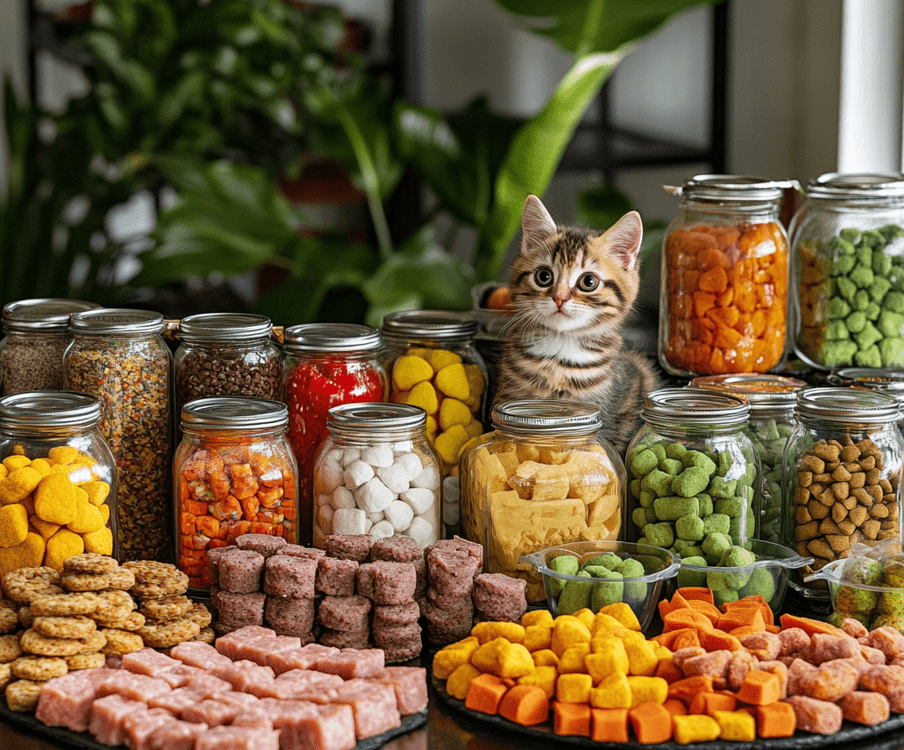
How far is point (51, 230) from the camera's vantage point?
2975mm

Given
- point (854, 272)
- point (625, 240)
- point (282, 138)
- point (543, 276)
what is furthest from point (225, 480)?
point (282, 138)

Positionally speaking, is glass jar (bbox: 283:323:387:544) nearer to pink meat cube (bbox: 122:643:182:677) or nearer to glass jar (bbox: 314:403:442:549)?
glass jar (bbox: 314:403:442:549)

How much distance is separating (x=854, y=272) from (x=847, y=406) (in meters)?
0.27

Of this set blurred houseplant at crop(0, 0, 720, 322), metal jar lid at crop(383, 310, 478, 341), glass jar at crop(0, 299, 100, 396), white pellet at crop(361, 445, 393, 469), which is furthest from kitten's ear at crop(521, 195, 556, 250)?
blurred houseplant at crop(0, 0, 720, 322)

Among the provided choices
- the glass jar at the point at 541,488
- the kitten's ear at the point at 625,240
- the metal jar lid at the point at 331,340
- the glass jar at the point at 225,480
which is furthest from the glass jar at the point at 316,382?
the kitten's ear at the point at 625,240

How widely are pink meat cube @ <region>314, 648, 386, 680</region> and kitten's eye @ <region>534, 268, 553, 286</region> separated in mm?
512

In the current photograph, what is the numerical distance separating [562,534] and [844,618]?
32cm

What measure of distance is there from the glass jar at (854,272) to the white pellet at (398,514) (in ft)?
2.07

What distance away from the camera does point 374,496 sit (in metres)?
1.15

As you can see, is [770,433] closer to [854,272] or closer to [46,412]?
[854,272]

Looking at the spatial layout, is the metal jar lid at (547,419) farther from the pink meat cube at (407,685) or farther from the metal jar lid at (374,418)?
the pink meat cube at (407,685)

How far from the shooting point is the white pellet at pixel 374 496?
115 cm

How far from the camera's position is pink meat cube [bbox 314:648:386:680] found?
0.98 metres

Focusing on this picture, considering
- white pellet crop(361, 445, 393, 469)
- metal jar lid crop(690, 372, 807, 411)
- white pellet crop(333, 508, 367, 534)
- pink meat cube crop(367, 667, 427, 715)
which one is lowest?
pink meat cube crop(367, 667, 427, 715)
